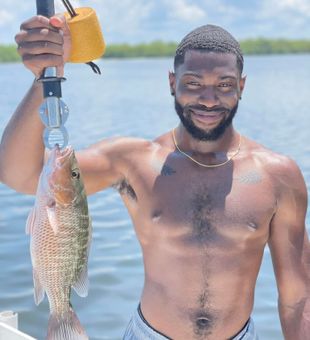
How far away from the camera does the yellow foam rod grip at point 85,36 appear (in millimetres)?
2084

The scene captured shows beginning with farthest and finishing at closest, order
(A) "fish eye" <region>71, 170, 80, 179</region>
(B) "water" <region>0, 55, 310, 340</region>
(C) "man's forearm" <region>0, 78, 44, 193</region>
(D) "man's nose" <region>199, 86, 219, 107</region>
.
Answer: (B) "water" <region>0, 55, 310, 340</region> → (D) "man's nose" <region>199, 86, 219, 107</region> → (C) "man's forearm" <region>0, 78, 44, 193</region> → (A) "fish eye" <region>71, 170, 80, 179</region>

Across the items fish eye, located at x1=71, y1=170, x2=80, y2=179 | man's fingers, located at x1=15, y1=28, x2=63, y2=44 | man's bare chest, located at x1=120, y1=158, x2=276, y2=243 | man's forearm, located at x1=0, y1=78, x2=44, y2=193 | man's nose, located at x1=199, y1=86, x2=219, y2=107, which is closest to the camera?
man's fingers, located at x1=15, y1=28, x2=63, y2=44

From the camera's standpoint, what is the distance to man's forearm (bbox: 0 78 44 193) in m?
2.22

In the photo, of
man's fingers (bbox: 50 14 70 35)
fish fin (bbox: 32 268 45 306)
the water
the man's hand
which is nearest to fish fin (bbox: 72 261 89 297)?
fish fin (bbox: 32 268 45 306)

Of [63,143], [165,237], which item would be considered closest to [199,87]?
[165,237]

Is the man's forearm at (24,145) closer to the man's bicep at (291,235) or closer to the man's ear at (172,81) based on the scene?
the man's ear at (172,81)

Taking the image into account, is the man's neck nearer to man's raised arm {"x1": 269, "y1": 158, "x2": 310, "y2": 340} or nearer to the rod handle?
man's raised arm {"x1": 269, "y1": 158, "x2": 310, "y2": 340}

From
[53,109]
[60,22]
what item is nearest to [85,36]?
[60,22]

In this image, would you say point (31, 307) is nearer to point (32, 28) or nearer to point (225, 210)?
point (225, 210)

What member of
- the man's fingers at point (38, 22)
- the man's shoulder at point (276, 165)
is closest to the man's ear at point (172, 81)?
the man's shoulder at point (276, 165)

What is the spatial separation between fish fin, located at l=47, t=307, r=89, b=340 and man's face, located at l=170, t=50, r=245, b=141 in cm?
103

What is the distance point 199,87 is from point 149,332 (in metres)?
1.08

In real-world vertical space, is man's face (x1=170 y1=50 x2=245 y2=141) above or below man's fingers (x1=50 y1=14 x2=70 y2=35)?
below

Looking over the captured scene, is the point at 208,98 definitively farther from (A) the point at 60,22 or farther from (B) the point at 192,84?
(A) the point at 60,22
